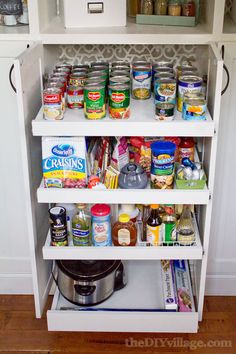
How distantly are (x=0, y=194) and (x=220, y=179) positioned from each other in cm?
92

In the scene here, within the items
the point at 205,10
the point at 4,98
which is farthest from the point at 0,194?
the point at 205,10

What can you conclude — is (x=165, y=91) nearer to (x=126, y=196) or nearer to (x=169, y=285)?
(x=126, y=196)

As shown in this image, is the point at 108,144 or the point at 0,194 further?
the point at 0,194

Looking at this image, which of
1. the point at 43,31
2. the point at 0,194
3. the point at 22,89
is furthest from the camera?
the point at 0,194

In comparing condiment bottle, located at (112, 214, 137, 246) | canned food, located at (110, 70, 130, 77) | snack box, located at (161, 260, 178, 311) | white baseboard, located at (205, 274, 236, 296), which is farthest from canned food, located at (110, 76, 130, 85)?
white baseboard, located at (205, 274, 236, 296)

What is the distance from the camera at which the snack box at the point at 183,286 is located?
212 cm

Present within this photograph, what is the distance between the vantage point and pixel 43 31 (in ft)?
6.36

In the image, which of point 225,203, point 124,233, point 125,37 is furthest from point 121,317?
point 125,37

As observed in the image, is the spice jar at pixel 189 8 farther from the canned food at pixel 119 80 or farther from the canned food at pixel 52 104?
the canned food at pixel 52 104

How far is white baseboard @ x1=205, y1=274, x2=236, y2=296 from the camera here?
2.39m

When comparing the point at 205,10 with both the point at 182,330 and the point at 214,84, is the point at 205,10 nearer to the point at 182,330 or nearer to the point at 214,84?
the point at 214,84

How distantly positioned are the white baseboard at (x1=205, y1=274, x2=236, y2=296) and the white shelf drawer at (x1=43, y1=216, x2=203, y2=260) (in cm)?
46

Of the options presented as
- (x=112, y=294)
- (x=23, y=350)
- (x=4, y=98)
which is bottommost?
(x=23, y=350)

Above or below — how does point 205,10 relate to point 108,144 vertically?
above
